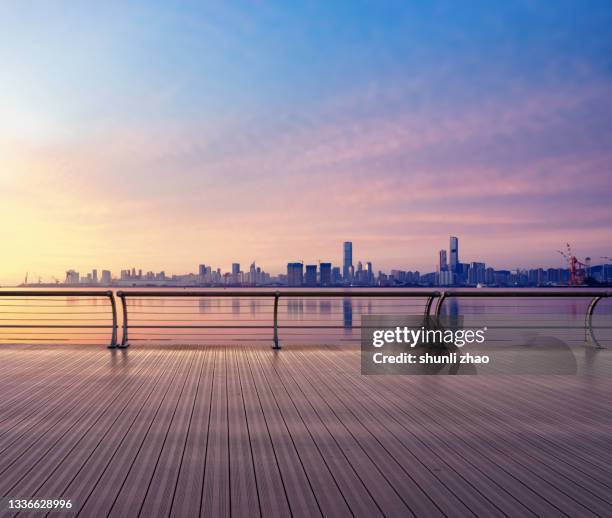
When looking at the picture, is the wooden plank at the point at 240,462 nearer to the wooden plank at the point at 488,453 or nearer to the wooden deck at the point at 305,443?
the wooden deck at the point at 305,443

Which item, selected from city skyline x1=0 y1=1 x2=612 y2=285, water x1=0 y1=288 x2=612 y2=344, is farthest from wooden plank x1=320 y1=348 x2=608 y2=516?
city skyline x1=0 y1=1 x2=612 y2=285

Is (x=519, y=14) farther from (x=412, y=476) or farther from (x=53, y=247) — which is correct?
(x=53, y=247)

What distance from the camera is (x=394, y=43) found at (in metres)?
17.7

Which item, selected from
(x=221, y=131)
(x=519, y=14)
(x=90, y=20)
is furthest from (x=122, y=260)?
(x=519, y=14)

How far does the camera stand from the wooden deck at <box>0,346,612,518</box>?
7.48 feet

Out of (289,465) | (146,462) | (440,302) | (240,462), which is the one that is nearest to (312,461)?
(289,465)

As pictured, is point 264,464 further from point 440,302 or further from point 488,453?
point 440,302

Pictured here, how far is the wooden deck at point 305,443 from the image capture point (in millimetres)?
2279

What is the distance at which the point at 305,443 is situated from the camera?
3068 mm

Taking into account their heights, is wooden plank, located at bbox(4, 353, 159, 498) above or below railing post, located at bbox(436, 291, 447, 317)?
below

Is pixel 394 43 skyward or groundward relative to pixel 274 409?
skyward

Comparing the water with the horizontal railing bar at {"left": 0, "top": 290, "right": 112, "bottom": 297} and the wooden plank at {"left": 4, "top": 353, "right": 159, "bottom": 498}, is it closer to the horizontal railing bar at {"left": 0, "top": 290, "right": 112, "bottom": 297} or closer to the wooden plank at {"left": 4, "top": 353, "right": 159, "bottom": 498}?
the horizontal railing bar at {"left": 0, "top": 290, "right": 112, "bottom": 297}

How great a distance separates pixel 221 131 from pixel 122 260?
3061cm

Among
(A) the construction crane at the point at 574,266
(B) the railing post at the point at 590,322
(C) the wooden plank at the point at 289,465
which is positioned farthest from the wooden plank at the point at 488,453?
(A) the construction crane at the point at 574,266
